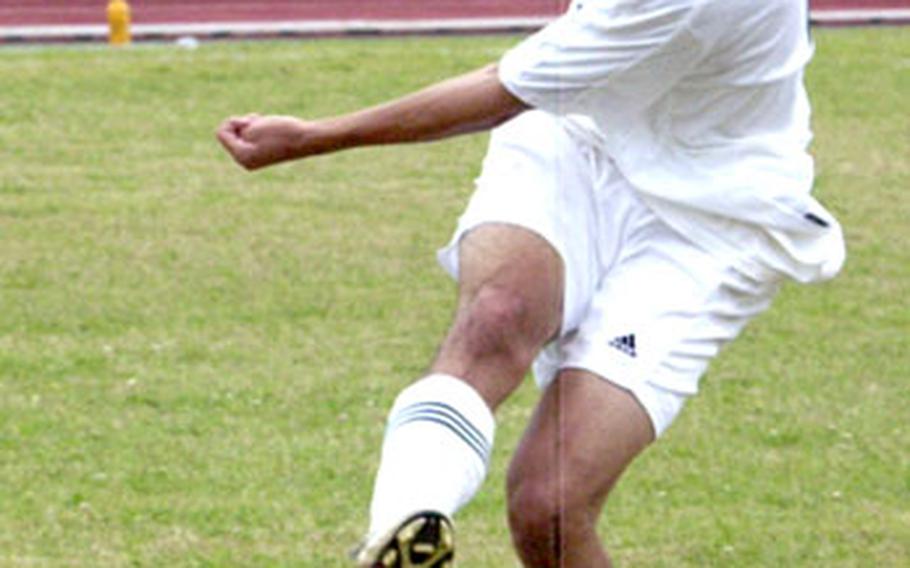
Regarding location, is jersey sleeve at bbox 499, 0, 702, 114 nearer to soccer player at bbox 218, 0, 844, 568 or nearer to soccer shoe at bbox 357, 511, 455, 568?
soccer player at bbox 218, 0, 844, 568

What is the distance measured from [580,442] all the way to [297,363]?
442cm

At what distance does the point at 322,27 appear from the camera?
2184cm

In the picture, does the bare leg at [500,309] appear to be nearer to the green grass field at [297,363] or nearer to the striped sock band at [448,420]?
the striped sock band at [448,420]

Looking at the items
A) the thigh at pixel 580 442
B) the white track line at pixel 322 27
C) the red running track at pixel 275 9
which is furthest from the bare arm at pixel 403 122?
the red running track at pixel 275 9

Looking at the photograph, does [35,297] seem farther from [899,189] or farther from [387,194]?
[899,189]

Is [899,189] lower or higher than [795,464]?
lower

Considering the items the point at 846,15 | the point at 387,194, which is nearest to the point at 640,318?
the point at 387,194

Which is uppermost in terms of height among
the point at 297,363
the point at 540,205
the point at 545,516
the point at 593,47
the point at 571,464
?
the point at 593,47

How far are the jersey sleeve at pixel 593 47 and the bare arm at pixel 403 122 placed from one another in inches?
2.1

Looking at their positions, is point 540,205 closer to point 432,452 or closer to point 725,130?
point 725,130

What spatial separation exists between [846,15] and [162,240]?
38.4 ft

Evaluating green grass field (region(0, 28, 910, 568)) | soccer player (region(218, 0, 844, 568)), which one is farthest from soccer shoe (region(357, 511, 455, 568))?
green grass field (region(0, 28, 910, 568))

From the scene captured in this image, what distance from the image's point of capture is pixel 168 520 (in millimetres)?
7258

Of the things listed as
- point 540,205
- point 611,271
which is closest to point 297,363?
point 611,271
